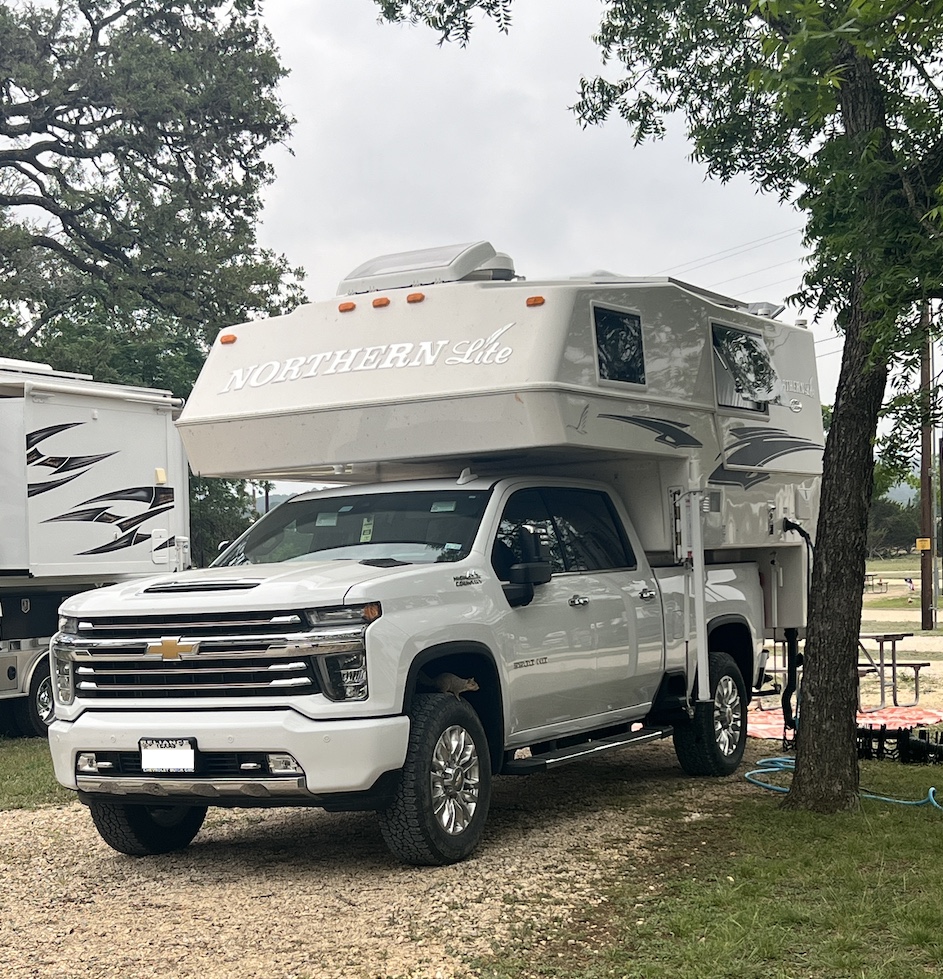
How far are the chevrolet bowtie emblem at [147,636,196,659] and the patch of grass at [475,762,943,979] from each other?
219 centimetres

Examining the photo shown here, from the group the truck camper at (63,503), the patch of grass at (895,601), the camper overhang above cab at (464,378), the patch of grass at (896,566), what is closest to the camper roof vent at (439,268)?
the camper overhang above cab at (464,378)

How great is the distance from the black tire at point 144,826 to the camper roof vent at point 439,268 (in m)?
3.40

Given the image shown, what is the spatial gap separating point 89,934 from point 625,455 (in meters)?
4.45

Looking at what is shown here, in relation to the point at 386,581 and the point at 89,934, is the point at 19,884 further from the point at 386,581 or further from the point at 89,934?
the point at 386,581

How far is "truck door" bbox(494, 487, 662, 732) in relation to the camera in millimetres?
8047

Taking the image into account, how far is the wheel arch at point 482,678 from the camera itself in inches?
293

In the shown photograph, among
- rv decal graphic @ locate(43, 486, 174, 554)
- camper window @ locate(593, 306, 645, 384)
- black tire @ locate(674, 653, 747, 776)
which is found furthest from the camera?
rv decal graphic @ locate(43, 486, 174, 554)

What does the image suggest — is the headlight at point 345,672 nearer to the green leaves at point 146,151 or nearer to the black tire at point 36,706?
the black tire at point 36,706

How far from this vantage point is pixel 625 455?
9094 millimetres

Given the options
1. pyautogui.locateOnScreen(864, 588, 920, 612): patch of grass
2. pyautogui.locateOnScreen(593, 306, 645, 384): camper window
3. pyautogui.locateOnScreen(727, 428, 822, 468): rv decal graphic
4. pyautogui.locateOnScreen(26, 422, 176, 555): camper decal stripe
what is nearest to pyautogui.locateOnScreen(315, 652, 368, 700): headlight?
pyautogui.locateOnScreen(593, 306, 645, 384): camper window

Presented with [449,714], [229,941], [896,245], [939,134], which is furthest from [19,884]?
[939,134]

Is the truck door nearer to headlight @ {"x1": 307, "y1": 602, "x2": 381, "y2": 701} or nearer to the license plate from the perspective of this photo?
headlight @ {"x1": 307, "y1": 602, "x2": 381, "y2": 701}

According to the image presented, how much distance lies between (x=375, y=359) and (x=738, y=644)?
3.99m

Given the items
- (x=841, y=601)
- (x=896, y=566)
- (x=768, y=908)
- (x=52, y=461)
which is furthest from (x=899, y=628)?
(x=896, y=566)
